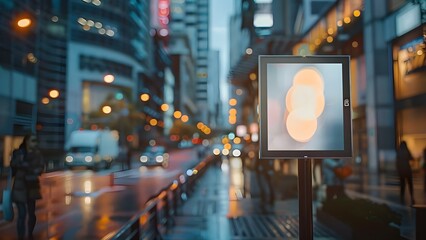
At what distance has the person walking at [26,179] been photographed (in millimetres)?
6844

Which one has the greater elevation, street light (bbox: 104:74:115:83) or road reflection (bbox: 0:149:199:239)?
street light (bbox: 104:74:115:83)

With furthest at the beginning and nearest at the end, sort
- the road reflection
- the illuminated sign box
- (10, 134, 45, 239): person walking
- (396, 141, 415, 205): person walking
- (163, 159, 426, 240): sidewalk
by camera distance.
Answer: (396, 141, 415, 205): person walking, the road reflection, (163, 159, 426, 240): sidewalk, (10, 134, 45, 239): person walking, the illuminated sign box

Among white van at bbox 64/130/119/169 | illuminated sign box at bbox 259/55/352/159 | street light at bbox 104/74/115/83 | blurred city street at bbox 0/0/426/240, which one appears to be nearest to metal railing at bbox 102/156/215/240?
blurred city street at bbox 0/0/426/240

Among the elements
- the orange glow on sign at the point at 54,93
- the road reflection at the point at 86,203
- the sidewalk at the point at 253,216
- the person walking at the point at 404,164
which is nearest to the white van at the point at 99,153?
the road reflection at the point at 86,203

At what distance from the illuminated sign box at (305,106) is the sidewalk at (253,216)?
3.51 m

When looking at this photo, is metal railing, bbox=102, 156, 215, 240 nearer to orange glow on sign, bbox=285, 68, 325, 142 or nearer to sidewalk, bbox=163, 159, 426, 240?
sidewalk, bbox=163, 159, 426, 240

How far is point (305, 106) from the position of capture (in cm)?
510

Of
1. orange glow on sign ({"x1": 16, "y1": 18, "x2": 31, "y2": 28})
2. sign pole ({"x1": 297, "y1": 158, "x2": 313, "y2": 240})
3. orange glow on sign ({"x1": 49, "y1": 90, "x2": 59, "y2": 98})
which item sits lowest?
sign pole ({"x1": 297, "y1": 158, "x2": 313, "y2": 240})

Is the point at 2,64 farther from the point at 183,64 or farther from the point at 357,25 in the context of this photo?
the point at 183,64

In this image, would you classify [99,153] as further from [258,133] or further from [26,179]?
[258,133]

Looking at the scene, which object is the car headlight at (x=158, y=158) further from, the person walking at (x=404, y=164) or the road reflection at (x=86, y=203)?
the person walking at (x=404, y=164)

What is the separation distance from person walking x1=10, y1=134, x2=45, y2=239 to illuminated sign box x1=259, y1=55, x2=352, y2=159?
359 cm

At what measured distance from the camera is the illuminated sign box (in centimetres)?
500

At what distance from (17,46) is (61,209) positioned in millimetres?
5151
